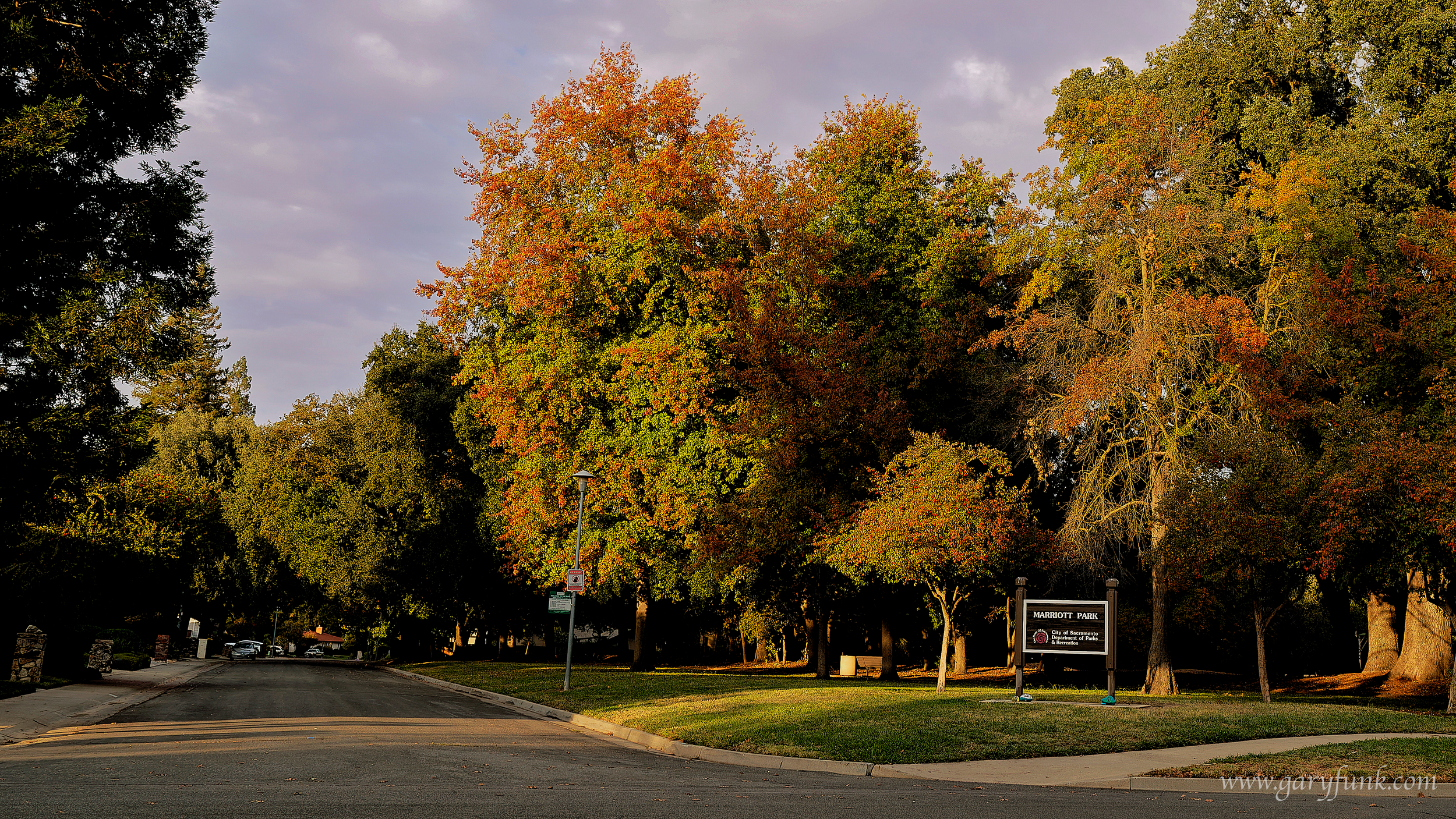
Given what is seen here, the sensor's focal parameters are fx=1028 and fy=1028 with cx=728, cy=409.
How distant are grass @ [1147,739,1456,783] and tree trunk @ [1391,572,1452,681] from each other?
22.4m

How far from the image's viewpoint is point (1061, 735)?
13703 mm

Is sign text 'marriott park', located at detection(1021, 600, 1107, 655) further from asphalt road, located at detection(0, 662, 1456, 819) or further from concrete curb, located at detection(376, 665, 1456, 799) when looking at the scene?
asphalt road, located at detection(0, 662, 1456, 819)

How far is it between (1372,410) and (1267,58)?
1454 centimetres

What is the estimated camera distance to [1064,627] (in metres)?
18.8

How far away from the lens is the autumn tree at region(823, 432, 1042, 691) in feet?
82.9

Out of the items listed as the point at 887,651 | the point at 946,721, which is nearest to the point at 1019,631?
the point at 946,721

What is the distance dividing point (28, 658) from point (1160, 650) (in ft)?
90.0

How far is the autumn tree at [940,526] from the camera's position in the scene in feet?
82.9

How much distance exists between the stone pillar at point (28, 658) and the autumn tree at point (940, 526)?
19.0 metres

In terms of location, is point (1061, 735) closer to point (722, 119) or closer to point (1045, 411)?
point (1045, 411)

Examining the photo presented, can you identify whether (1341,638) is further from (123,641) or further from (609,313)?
(123,641)

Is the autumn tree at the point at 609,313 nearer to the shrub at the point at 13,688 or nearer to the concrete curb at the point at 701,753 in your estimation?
the concrete curb at the point at 701,753

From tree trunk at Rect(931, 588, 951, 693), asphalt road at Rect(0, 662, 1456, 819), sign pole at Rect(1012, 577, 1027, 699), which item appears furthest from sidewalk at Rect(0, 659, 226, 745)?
tree trunk at Rect(931, 588, 951, 693)

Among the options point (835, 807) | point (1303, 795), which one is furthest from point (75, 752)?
point (1303, 795)
